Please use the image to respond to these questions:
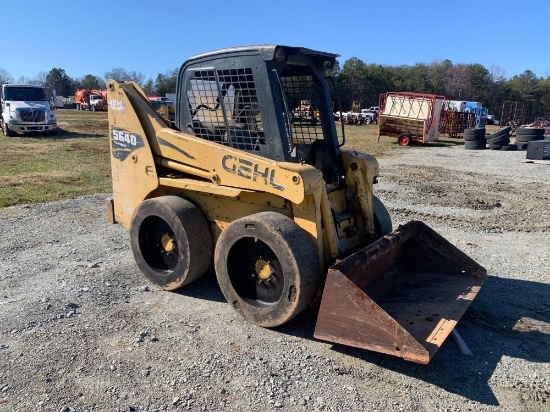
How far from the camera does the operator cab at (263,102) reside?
4.33 m

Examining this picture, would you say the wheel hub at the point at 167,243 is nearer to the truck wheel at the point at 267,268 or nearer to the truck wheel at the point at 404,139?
the truck wheel at the point at 267,268

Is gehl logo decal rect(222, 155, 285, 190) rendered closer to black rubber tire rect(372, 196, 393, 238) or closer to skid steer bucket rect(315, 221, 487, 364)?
skid steer bucket rect(315, 221, 487, 364)

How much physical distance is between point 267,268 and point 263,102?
1524 millimetres

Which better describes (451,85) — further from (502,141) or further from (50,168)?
(50,168)

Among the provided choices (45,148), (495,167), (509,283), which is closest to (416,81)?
(495,167)

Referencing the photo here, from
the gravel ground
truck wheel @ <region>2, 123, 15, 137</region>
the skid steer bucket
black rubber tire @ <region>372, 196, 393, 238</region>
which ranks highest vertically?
truck wheel @ <region>2, 123, 15, 137</region>

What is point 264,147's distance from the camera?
4469mm

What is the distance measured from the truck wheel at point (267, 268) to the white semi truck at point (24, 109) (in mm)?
19765

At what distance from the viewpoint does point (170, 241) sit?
5.07 m

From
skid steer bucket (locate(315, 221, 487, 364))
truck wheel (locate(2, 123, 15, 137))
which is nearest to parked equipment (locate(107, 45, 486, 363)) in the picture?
skid steer bucket (locate(315, 221, 487, 364))

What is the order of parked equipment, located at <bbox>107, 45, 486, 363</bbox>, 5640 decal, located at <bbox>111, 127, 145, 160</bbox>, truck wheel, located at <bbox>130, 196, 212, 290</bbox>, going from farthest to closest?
5640 decal, located at <bbox>111, 127, 145, 160</bbox> < truck wheel, located at <bbox>130, 196, 212, 290</bbox> < parked equipment, located at <bbox>107, 45, 486, 363</bbox>

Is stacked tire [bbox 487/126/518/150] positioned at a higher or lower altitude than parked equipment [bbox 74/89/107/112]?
lower

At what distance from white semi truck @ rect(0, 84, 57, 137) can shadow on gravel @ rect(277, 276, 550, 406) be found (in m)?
20.3

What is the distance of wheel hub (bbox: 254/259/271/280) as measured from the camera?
4.25 m
